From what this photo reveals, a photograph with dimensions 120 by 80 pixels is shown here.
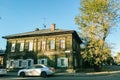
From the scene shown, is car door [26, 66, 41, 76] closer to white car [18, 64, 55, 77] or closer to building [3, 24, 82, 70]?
white car [18, 64, 55, 77]

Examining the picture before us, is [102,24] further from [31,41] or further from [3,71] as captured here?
[3,71]

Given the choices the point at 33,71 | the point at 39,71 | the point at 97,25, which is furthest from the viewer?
the point at 97,25

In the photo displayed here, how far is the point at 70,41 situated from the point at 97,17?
6.40m

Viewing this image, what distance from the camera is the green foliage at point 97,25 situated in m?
39.9

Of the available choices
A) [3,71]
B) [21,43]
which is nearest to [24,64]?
[21,43]

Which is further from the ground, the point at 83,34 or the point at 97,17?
the point at 97,17

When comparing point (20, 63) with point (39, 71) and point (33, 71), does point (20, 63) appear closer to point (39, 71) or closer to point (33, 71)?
point (33, 71)

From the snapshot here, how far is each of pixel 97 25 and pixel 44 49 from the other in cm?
A: 1100

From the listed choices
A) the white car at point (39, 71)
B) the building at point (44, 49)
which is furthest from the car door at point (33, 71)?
the building at point (44, 49)

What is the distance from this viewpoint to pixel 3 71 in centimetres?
2977

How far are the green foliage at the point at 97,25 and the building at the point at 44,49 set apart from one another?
2858 mm

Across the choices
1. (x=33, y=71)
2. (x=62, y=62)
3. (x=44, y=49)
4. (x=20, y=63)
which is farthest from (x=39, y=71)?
(x=20, y=63)

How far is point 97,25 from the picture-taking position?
4069cm

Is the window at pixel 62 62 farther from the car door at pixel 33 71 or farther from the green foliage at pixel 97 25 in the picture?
the car door at pixel 33 71
